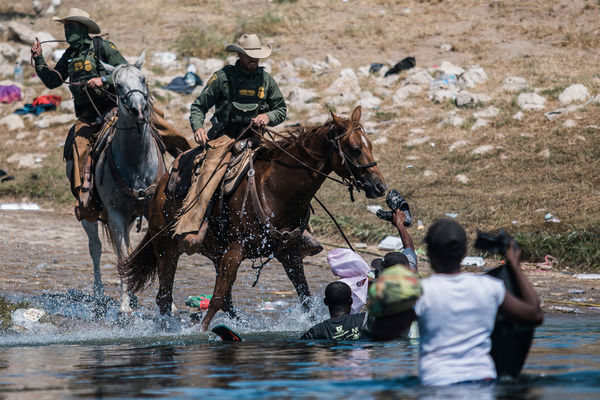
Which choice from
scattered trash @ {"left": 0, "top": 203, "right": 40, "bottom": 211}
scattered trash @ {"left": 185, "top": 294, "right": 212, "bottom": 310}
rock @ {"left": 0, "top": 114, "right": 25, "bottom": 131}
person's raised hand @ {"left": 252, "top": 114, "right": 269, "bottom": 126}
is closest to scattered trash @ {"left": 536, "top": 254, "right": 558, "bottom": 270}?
scattered trash @ {"left": 185, "top": 294, "right": 212, "bottom": 310}

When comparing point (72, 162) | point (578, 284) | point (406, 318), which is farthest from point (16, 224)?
point (406, 318)

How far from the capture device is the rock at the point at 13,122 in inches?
894

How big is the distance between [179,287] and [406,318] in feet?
25.4

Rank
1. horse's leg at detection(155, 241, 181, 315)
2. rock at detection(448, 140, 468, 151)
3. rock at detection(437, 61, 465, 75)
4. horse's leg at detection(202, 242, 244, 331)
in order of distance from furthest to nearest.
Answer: rock at detection(437, 61, 465, 75) → rock at detection(448, 140, 468, 151) → horse's leg at detection(155, 241, 181, 315) → horse's leg at detection(202, 242, 244, 331)

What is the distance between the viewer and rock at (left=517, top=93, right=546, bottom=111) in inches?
727

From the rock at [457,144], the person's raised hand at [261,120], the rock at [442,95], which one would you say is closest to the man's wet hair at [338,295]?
the person's raised hand at [261,120]

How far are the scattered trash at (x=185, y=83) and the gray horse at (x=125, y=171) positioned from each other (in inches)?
490

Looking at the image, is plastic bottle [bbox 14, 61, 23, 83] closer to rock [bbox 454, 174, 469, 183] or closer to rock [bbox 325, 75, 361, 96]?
rock [bbox 325, 75, 361, 96]

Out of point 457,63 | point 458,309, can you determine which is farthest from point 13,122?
point 458,309

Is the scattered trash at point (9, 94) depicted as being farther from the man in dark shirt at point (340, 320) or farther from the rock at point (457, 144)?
the man in dark shirt at point (340, 320)

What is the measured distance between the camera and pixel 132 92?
32.6 ft

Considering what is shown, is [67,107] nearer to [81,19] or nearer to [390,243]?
[390,243]

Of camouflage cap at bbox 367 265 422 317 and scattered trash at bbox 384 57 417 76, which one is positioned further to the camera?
scattered trash at bbox 384 57 417 76

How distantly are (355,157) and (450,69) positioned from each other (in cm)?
1417
